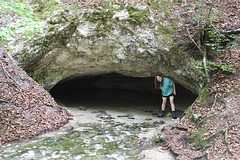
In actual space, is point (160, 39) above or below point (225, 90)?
above

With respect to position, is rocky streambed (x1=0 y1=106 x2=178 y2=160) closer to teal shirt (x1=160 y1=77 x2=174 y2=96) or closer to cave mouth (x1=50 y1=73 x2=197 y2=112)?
teal shirt (x1=160 y1=77 x2=174 y2=96)

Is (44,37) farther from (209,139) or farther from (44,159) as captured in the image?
(209,139)

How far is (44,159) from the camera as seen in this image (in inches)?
137

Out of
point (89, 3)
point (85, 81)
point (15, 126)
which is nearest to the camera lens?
point (15, 126)

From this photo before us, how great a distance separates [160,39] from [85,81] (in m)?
9.08

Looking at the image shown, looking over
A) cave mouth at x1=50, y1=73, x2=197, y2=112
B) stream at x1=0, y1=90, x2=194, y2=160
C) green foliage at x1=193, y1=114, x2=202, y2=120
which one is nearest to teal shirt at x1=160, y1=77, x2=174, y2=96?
stream at x1=0, y1=90, x2=194, y2=160

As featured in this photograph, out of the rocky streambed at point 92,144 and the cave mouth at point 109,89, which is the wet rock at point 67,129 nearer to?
the rocky streambed at point 92,144

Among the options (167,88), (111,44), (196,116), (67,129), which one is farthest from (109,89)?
(196,116)

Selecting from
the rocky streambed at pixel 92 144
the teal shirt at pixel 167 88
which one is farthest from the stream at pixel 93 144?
the teal shirt at pixel 167 88

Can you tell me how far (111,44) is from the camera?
7.10 m

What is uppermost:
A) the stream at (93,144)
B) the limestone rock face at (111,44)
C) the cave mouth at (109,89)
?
the limestone rock face at (111,44)

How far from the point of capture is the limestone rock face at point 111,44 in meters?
6.58

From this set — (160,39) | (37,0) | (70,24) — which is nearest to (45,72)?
(70,24)

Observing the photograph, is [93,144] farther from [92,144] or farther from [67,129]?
[67,129]
